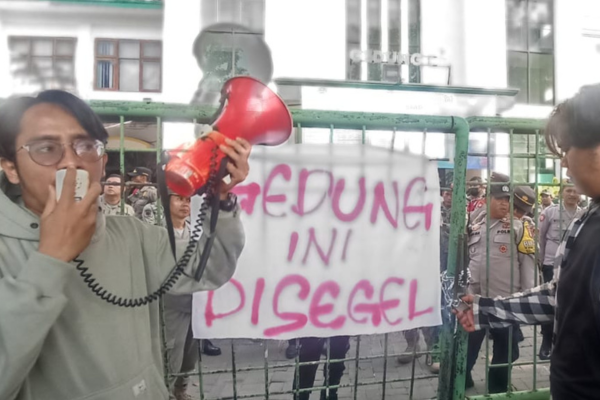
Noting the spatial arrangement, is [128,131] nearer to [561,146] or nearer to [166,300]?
[166,300]

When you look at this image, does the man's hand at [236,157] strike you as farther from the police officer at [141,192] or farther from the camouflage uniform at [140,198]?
the camouflage uniform at [140,198]

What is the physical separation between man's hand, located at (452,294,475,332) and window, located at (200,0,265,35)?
39.6ft

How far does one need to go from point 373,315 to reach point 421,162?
2.33 ft

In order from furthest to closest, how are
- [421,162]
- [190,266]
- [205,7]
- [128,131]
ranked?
[205,7] < [421,162] < [128,131] < [190,266]

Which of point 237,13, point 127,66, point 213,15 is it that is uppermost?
point 237,13

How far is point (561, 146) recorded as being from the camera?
5.36ft

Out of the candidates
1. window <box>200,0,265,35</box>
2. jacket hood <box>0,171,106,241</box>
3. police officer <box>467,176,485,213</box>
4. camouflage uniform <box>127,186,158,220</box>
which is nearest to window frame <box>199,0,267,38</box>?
window <box>200,0,265,35</box>

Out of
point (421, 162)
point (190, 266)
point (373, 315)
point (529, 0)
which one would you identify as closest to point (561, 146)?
point (421, 162)

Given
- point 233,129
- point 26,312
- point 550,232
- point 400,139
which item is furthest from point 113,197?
point 550,232

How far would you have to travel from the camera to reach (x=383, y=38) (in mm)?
13523

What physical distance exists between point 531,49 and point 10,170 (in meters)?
16.2

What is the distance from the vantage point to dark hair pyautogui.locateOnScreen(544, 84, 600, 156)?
59.1 inches

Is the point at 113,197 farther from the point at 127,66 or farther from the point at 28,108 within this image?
the point at 127,66

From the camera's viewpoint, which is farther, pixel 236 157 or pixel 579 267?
pixel 579 267
